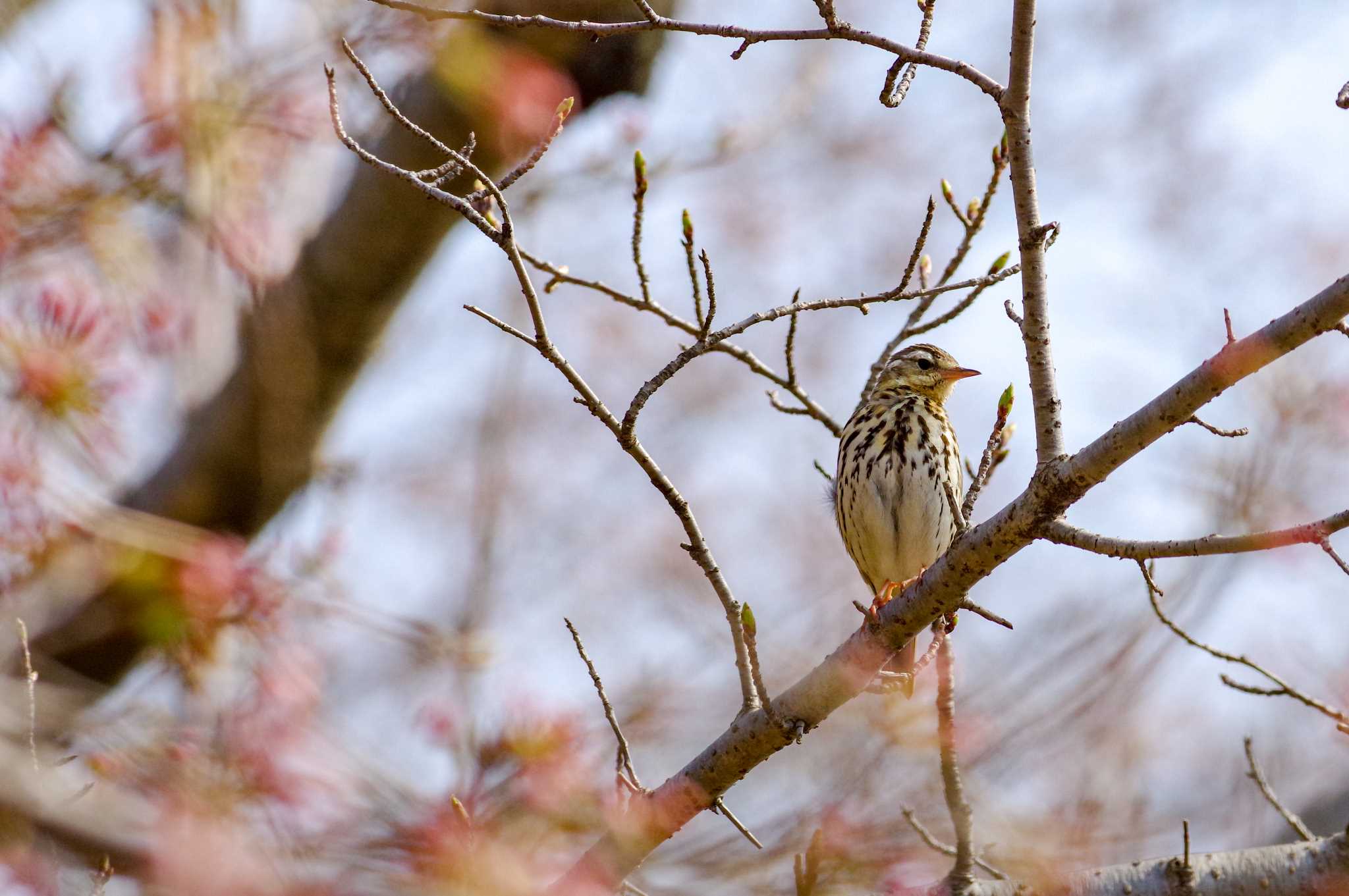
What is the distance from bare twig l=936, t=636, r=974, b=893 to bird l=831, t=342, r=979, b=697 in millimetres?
1319

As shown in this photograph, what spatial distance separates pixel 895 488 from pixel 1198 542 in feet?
9.82

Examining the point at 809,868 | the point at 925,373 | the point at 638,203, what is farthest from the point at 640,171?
the point at 925,373

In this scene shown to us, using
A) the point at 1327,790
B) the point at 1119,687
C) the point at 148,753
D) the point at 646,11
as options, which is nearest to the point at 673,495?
the point at 646,11

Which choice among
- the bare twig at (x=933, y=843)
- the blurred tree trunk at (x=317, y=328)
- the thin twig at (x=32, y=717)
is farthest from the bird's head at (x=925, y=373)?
the thin twig at (x=32, y=717)

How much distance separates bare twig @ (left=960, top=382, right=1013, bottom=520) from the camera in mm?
3301

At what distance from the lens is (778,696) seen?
352 centimetres

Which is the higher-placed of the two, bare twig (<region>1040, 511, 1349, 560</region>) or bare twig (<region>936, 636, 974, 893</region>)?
bare twig (<region>1040, 511, 1349, 560</region>)

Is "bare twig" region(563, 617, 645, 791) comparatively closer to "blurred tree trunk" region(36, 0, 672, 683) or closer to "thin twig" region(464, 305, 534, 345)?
"thin twig" region(464, 305, 534, 345)

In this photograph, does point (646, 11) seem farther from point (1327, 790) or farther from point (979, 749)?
point (1327, 790)

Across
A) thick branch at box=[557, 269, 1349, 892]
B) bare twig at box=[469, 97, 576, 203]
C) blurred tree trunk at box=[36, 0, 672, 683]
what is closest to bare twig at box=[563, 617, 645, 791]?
thick branch at box=[557, 269, 1349, 892]

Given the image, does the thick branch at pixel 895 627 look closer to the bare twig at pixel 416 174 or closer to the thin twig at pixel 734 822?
the thin twig at pixel 734 822

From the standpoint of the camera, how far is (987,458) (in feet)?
10.9

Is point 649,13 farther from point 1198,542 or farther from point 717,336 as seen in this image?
point 1198,542

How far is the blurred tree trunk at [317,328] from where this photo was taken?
19.5 ft
